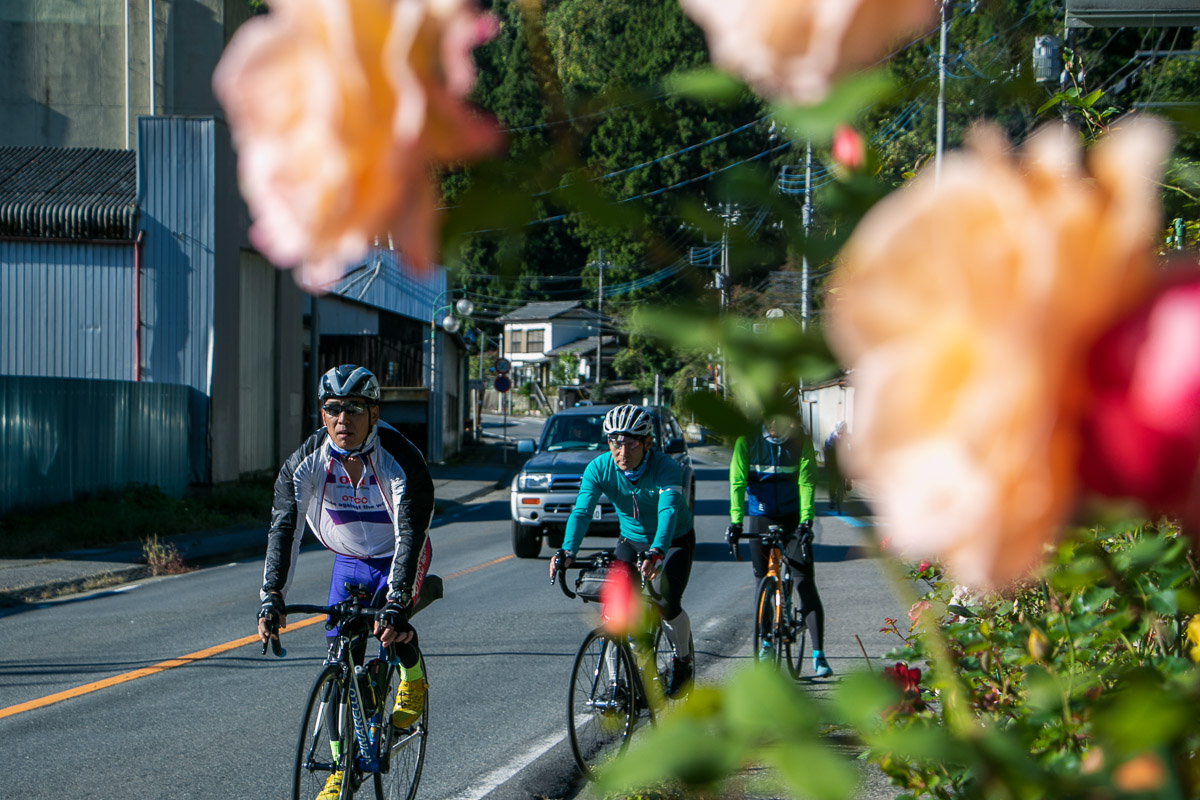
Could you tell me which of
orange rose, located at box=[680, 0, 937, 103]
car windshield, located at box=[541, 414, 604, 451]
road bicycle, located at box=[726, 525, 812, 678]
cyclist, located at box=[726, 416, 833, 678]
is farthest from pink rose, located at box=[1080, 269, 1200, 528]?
car windshield, located at box=[541, 414, 604, 451]

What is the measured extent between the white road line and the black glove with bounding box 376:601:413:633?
1129mm

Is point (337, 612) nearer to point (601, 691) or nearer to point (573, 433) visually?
point (601, 691)

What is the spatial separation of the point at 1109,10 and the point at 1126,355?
423 cm

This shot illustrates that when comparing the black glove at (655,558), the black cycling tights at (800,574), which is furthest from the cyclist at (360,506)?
the black cycling tights at (800,574)

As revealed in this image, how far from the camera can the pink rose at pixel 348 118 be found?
1.68ft

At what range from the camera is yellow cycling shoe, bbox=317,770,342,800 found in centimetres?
449

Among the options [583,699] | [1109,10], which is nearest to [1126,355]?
[1109,10]

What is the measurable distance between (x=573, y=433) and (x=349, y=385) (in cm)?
1072

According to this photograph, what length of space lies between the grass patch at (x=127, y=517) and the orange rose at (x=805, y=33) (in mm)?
14239

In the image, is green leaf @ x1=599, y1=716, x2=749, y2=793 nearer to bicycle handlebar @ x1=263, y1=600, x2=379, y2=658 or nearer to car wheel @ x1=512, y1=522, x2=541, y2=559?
bicycle handlebar @ x1=263, y1=600, x2=379, y2=658

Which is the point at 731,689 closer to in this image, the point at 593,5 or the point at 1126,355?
the point at 1126,355

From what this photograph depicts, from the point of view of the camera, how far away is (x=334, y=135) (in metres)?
0.52

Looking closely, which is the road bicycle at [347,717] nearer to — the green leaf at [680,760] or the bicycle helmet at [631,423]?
the bicycle helmet at [631,423]

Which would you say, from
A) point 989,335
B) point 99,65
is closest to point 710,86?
point 989,335
